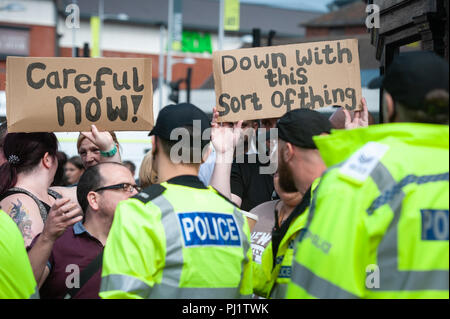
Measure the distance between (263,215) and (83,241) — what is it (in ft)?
3.57

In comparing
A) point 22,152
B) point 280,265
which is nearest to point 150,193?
point 280,265

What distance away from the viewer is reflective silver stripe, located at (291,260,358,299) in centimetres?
199

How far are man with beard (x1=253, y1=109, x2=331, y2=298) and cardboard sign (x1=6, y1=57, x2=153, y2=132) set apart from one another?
1.44m

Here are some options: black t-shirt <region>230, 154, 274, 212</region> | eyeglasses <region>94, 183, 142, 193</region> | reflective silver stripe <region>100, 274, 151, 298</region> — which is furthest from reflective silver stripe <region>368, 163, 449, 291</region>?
black t-shirt <region>230, 154, 274, 212</region>

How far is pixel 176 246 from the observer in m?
2.58

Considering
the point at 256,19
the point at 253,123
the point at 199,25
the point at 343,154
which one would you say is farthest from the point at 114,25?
the point at 343,154

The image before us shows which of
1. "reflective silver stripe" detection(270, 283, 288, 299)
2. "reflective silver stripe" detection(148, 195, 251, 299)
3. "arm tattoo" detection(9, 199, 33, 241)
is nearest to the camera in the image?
"reflective silver stripe" detection(148, 195, 251, 299)

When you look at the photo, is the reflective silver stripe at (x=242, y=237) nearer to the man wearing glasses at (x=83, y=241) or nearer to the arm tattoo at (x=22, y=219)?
the man wearing glasses at (x=83, y=241)

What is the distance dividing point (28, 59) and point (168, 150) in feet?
5.75

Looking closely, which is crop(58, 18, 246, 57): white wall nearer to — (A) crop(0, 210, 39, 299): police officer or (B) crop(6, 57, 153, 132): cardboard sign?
(B) crop(6, 57, 153, 132): cardboard sign

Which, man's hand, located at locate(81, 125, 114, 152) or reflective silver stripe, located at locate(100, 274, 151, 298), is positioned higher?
man's hand, located at locate(81, 125, 114, 152)

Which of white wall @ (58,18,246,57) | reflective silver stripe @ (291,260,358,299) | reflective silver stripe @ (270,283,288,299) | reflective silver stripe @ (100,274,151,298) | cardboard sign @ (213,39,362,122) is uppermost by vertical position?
white wall @ (58,18,246,57)

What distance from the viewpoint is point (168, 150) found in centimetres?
289

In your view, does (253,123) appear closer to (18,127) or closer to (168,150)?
(18,127)
